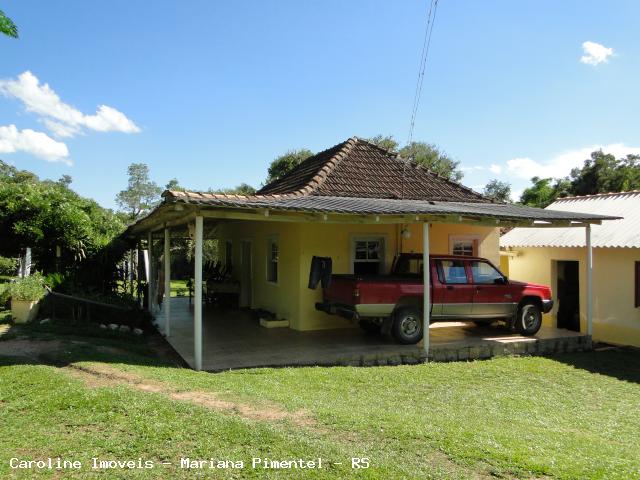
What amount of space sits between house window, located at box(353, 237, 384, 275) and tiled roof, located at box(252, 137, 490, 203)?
1.33 meters

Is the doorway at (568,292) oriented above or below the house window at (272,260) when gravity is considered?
below

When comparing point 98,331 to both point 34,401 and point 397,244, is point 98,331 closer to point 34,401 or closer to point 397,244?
point 34,401

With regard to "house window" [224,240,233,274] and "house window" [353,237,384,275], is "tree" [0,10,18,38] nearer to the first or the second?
"house window" [353,237,384,275]

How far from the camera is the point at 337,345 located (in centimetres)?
936

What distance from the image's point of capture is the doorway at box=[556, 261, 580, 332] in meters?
14.1

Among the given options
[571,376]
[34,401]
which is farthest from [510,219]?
[34,401]

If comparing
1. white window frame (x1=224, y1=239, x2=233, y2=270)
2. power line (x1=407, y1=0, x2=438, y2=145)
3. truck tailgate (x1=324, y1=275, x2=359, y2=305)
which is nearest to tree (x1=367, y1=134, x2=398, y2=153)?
white window frame (x1=224, y1=239, x2=233, y2=270)

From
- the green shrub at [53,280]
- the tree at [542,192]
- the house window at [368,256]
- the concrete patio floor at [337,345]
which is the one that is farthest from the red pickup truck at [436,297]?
the tree at [542,192]

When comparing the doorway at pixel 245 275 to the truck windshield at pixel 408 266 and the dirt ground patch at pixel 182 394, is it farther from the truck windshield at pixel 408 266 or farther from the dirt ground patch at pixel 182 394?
the dirt ground patch at pixel 182 394

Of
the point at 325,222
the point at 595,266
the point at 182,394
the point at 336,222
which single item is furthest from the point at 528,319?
the point at 182,394

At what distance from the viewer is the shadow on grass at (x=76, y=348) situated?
24.1ft

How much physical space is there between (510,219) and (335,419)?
6.20 metres

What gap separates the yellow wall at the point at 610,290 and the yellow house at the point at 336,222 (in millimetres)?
2157

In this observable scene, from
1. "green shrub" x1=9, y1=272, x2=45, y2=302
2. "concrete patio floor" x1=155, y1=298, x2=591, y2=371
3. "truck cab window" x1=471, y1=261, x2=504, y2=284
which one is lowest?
"concrete patio floor" x1=155, y1=298, x2=591, y2=371
